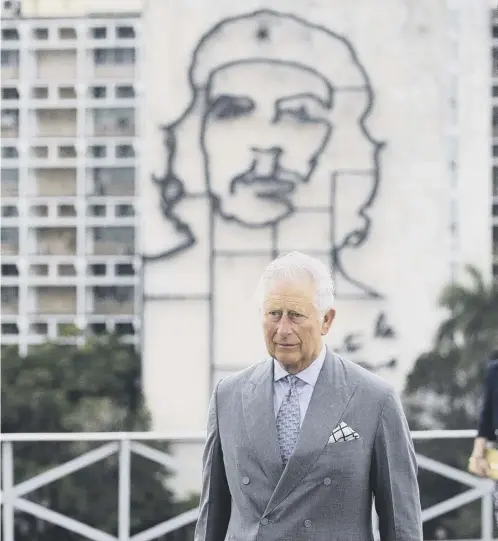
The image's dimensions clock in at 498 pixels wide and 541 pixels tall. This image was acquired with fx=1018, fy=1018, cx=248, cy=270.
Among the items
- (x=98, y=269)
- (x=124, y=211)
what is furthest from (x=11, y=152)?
(x=98, y=269)

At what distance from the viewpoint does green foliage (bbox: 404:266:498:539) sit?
63.7ft

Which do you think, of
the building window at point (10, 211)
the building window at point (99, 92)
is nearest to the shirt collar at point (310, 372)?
the building window at point (10, 211)

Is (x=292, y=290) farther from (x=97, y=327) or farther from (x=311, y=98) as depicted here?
(x=97, y=327)

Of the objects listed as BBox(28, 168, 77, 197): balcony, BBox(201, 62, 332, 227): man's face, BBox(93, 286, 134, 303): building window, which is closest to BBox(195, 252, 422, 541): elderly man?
BBox(201, 62, 332, 227): man's face

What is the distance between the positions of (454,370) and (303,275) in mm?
19585

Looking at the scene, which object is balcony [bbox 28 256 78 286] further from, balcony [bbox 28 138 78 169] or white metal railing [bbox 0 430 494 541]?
white metal railing [bbox 0 430 494 541]

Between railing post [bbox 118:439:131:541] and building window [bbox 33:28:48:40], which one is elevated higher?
building window [bbox 33:28:48:40]

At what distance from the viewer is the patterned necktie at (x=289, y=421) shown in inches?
56.3

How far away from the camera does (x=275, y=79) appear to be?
21547 mm

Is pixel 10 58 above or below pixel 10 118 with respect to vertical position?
above

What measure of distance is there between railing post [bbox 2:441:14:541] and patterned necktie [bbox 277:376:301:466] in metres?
1.58

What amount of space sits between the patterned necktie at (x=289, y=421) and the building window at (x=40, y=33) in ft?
151

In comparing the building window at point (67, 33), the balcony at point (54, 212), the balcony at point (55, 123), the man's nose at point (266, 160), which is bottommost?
the balcony at point (54, 212)

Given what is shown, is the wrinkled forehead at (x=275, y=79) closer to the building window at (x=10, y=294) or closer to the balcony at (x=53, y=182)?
the building window at (x=10, y=294)
